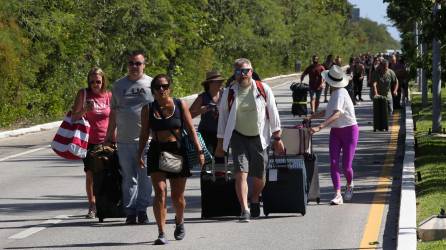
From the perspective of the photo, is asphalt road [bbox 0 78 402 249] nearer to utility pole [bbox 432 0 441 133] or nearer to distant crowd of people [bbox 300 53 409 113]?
utility pole [bbox 432 0 441 133]

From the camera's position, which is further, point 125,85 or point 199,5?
A: point 199,5

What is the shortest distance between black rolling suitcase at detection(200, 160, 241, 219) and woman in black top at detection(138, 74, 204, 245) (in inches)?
70.1

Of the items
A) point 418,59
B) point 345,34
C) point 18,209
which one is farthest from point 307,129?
point 345,34

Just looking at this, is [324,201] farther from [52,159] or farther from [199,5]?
[199,5]

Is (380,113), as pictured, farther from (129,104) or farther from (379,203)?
(129,104)

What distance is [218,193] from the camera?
1430 cm

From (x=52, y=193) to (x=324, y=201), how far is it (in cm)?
390

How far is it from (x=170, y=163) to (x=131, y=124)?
1.59m

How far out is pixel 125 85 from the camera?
1383 cm

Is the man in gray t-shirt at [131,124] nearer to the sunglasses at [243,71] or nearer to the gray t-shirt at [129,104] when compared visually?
the gray t-shirt at [129,104]

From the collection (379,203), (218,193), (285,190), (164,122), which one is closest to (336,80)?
(379,203)

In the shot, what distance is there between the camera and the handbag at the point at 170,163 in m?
12.2

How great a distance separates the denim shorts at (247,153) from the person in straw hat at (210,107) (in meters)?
1.60

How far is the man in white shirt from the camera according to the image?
1387 cm
